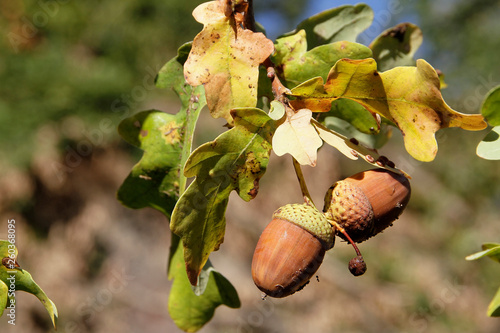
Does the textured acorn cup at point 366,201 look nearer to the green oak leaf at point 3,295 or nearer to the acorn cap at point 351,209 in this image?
the acorn cap at point 351,209

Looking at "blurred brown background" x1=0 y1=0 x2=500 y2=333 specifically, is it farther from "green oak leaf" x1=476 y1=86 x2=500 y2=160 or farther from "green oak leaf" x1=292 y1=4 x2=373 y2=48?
"green oak leaf" x1=476 y1=86 x2=500 y2=160

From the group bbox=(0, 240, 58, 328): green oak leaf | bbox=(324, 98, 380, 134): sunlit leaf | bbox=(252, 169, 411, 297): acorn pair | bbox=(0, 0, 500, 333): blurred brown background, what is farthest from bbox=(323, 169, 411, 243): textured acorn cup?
bbox=(0, 0, 500, 333): blurred brown background

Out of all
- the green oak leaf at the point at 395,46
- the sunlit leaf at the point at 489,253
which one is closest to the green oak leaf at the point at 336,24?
the green oak leaf at the point at 395,46

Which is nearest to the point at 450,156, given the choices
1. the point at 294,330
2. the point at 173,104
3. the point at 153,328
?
the point at 294,330

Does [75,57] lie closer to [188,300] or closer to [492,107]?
[188,300]

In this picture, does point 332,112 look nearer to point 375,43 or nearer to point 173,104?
point 375,43

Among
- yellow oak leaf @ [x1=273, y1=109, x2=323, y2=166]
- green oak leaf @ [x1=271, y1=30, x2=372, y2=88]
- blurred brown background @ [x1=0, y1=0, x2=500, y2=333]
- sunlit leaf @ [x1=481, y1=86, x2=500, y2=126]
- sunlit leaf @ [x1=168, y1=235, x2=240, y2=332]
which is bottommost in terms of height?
blurred brown background @ [x1=0, y1=0, x2=500, y2=333]

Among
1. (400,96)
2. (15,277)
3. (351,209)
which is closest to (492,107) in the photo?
(400,96)
